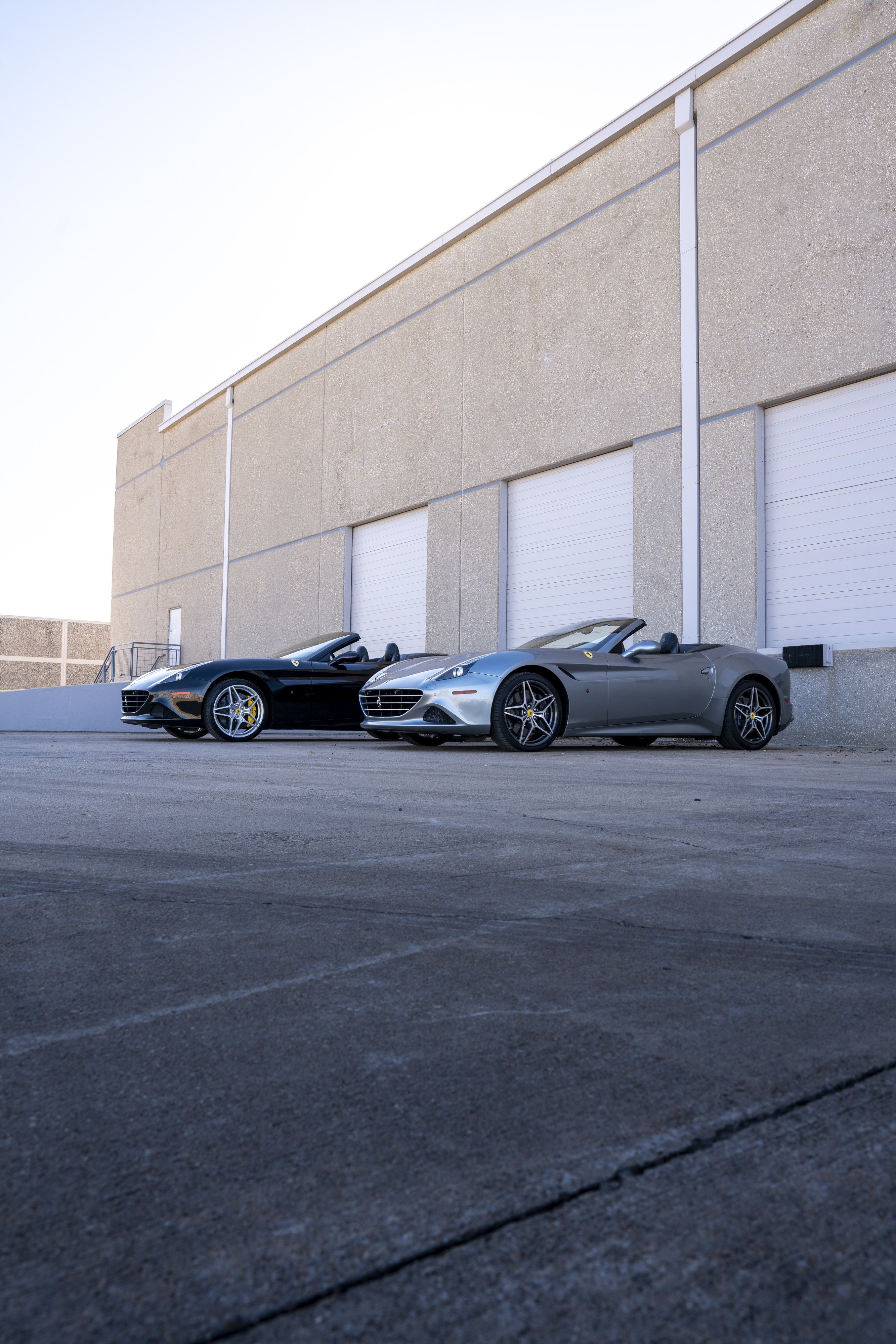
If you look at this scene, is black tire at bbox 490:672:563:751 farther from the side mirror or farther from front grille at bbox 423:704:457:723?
the side mirror

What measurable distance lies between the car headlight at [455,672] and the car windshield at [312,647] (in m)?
2.59

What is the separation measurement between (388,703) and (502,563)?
24.5 feet

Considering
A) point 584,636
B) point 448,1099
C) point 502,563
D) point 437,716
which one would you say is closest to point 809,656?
point 584,636

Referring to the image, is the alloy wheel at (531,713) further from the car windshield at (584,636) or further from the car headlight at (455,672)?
the car windshield at (584,636)

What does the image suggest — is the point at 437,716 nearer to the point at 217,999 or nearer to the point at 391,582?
the point at 217,999

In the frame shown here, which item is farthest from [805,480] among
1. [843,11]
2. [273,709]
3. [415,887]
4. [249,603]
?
[249,603]

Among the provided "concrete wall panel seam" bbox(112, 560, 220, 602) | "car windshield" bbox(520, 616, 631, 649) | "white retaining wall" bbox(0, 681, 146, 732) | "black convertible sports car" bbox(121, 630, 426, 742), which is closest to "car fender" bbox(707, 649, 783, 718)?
"car windshield" bbox(520, 616, 631, 649)

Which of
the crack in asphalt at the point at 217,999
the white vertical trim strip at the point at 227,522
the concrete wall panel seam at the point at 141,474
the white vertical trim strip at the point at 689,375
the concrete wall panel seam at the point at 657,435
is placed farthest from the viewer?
the concrete wall panel seam at the point at 141,474

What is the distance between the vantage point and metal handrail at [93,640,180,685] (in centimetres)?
2617

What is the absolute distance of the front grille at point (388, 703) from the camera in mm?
8562

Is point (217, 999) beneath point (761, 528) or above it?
beneath

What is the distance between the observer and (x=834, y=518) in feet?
37.8

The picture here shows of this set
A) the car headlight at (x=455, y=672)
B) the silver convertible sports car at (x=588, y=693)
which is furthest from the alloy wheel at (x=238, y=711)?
the car headlight at (x=455, y=672)

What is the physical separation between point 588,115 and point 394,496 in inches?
270
